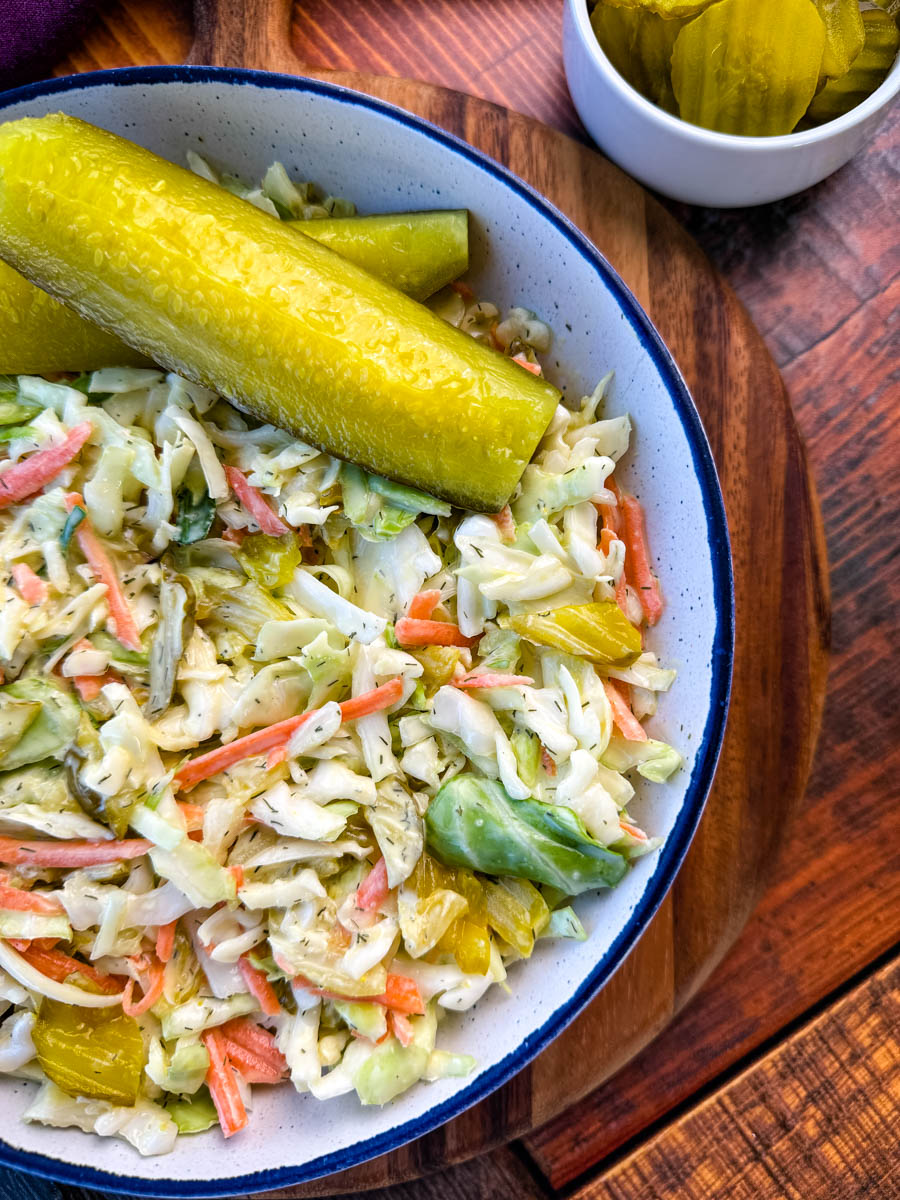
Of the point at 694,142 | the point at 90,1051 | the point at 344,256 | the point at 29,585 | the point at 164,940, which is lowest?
the point at 90,1051

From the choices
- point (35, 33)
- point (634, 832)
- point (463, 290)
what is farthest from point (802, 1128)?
point (35, 33)

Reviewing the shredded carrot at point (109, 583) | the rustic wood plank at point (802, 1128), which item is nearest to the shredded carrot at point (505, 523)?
the shredded carrot at point (109, 583)

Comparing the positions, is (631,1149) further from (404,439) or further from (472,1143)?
(404,439)

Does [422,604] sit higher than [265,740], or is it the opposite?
[422,604]

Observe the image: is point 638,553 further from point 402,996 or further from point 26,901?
point 26,901

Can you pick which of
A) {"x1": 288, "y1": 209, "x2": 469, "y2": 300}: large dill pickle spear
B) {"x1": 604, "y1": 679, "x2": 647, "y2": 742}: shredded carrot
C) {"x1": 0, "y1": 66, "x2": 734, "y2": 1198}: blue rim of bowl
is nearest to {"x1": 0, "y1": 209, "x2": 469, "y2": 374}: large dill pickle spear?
{"x1": 288, "y1": 209, "x2": 469, "y2": 300}: large dill pickle spear

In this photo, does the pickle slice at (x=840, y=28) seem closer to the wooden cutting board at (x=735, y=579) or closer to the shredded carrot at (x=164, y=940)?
the wooden cutting board at (x=735, y=579)
